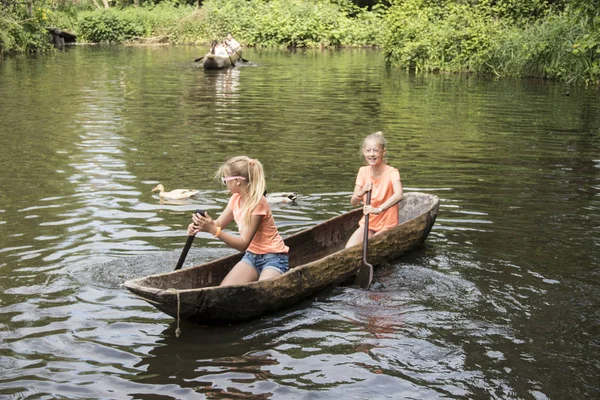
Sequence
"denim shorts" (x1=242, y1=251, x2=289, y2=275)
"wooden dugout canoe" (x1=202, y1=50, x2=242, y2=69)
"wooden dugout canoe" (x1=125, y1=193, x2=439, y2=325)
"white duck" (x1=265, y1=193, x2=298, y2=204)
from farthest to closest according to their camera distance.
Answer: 1. "wooden dugout canoe" (x1=202, y1=50, x2=242, y2=69)
2. "white duck" (x1=265, y1=193, x2=298, y2=204)
3. "denim shorts" (x1=242, y1=251, x2=289, y2=275)
4. "wooden dugout canoe" (x1=125, y1=193, x2=439, y2=325)

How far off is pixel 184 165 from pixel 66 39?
3382cm

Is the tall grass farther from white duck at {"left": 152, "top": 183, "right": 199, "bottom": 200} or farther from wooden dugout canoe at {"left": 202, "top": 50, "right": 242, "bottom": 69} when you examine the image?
white duck at {"left": 152, "top": 183, "right": 199, "bottom": 200}

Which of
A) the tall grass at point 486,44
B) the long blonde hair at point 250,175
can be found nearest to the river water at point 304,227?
the long blonde hair at point 250,175

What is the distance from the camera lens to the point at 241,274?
238 inches

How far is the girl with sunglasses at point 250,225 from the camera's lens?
5824 millimetres

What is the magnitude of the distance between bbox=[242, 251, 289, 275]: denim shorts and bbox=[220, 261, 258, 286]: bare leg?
4 centimetres

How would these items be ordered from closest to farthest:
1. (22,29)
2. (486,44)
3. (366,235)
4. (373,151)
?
(366,235) < (373,151) < (486,44) < (22,29)

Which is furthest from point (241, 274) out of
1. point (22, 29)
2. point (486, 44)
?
point (22, 29)

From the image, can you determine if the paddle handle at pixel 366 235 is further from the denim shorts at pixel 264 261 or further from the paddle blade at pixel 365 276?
the denim shorts at pixel 264 261

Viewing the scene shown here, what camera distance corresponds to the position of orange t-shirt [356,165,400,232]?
23.8 ft

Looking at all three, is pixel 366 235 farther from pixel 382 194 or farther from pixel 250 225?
pixel 250 225

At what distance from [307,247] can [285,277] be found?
4.86 feet

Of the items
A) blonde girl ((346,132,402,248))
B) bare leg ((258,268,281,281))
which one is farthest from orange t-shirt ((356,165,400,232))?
bare leg ((258,268,281,281))

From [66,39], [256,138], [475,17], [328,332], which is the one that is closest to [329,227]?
[328,332]
